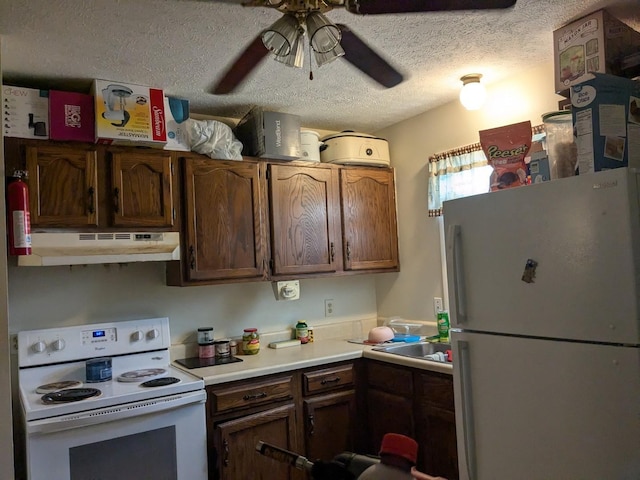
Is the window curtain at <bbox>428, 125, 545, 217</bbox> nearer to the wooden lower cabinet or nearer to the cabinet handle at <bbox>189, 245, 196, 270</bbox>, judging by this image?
the wooden lower cabinet

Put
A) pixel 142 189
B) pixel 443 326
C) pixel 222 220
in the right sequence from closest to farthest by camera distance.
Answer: pixel 142 189, pixel 222 220, pixel 443 326

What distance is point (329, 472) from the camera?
801 millimetres

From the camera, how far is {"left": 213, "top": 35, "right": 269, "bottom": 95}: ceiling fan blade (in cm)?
191

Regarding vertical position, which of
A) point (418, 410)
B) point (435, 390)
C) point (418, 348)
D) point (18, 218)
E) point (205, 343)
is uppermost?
point (18, 218)

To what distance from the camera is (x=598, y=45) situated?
76.1 inches

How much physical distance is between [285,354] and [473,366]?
1256 mm

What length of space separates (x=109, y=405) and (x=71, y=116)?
4.30ft

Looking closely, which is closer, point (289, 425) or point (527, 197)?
point (527, 197)

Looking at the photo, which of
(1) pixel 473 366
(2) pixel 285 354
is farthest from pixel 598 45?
(2) pixel 285 354

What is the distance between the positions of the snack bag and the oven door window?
5.88 feet

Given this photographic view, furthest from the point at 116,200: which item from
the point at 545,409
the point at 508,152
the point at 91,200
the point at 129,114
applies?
the point at 545,409

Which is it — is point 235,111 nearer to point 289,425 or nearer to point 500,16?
point 500,16

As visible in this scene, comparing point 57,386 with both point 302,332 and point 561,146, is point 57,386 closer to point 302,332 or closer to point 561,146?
point 302,332

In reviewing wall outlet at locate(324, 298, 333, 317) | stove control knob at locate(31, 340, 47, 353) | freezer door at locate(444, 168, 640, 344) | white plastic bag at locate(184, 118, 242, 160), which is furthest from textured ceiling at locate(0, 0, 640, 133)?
wall outlet at locate(324, 298, 333, 317)
